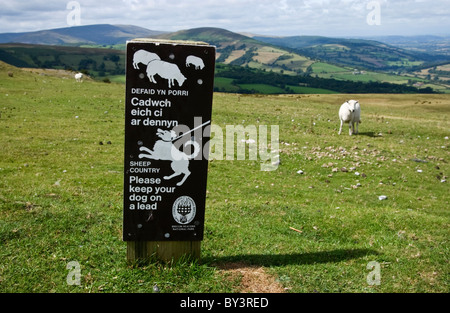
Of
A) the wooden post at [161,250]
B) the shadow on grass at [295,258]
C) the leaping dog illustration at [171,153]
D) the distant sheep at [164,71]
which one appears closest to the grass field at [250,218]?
the shadow on grass at [295,258]

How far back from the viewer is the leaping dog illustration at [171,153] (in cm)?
613

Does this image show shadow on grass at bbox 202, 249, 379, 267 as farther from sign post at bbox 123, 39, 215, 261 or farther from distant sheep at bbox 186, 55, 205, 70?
distant sheep at bbox 186, 55, 205, 70

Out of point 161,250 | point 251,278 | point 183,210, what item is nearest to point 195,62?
point 183,210

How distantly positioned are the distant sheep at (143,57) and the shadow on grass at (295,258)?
3.76 m

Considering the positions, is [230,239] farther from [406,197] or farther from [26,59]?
[26,59]

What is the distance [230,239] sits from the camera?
8.27 metres

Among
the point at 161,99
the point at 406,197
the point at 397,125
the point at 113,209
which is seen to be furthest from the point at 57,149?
the point at 397,125

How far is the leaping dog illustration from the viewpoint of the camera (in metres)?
6.13

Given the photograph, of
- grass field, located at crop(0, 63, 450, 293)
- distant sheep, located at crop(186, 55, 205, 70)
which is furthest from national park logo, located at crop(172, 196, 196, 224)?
distant sheep, located at crop(186, 55, 205, 70)

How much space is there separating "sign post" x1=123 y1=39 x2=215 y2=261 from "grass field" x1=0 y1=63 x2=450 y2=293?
61 centimetres

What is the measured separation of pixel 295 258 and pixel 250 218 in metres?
2.76

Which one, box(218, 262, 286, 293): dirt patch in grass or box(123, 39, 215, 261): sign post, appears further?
box(218, 262, 286, 293): dirt patch in grass

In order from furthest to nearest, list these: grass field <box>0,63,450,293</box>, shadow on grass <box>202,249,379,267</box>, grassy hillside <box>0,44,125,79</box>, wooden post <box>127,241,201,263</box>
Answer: grassy hillside <box>0,44,125,79</box> < shadow on grass <box>202,249,379,267</box> < wooden post <box>127,241,201,263</box> < grass field <box>0,63,450,293</box>

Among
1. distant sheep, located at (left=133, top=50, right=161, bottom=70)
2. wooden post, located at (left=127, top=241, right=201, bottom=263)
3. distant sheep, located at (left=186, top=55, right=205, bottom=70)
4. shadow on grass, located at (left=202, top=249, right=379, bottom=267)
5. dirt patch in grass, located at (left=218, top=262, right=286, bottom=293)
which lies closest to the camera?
distant sheep, located at (left=133, top=50, right=161, bottom=70)
